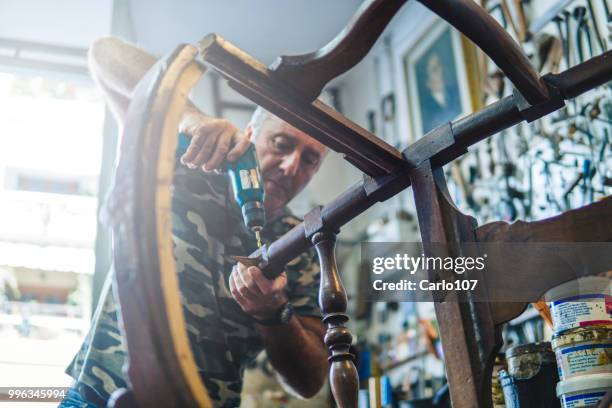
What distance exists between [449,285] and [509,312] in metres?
0.07

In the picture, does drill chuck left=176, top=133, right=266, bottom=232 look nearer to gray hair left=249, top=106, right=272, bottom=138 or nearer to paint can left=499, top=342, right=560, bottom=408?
gray hair left=249, top=106, right=272, bottom=138

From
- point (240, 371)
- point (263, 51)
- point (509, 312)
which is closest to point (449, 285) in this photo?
point (509, 312)

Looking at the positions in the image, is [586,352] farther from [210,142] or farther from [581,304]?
[210,142]

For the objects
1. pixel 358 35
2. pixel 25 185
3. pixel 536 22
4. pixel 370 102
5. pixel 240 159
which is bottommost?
pixel 358 35

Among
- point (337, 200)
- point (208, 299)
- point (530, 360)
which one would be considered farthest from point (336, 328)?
point (208, 299)

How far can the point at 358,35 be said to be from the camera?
642mm

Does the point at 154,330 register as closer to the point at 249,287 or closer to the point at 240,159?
the point at 249,287

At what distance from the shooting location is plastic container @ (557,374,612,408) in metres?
0.72

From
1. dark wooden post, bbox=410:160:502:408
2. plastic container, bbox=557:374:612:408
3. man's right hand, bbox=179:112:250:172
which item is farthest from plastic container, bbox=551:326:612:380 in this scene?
man's right hand, bbox=179:112:250:172

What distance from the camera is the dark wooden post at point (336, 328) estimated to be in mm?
771

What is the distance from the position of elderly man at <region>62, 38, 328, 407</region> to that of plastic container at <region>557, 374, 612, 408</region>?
0.44m

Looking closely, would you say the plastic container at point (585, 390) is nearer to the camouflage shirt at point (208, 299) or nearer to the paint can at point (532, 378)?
the paint can at point (532, 378)

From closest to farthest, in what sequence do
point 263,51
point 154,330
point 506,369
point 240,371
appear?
point 154,330, point 506,369, point 240,371, point 263,51

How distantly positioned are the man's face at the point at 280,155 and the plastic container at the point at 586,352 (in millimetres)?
747
